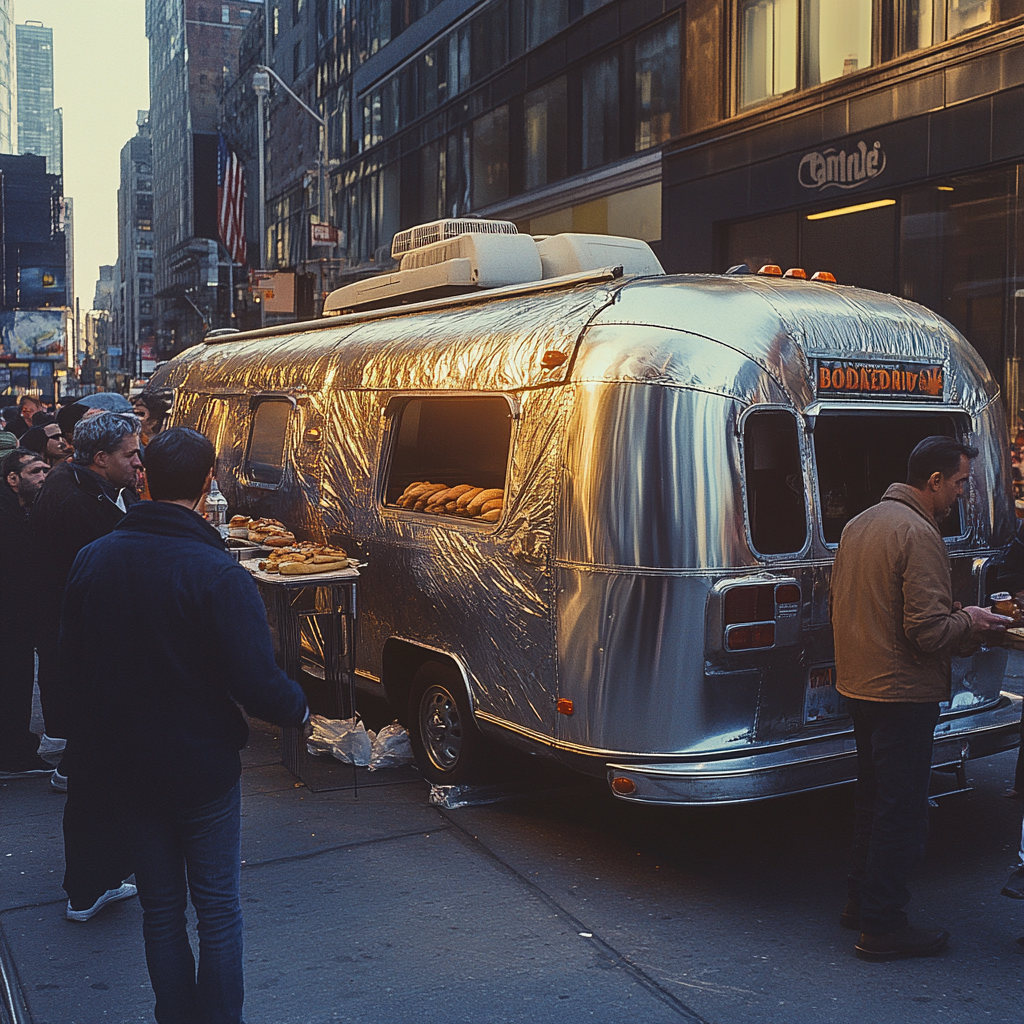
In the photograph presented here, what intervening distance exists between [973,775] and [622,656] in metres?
2.88

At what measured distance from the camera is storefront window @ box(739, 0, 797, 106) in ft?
55.1

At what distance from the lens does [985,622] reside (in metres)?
4.32

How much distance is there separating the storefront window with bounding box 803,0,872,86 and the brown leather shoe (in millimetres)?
13494

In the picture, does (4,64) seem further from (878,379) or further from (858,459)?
(878,379)

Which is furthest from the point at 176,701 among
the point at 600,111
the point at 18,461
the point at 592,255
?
the point at 600,111

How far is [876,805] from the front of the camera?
435 centimetres

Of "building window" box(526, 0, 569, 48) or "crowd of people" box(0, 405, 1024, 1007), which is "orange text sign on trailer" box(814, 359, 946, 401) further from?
"building window" box(526, 0, 569, 48)

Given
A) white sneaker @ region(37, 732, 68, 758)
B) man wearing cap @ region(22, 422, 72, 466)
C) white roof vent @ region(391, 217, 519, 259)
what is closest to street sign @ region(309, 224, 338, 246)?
man wearing cap @ region(22, 422, 72, 466)

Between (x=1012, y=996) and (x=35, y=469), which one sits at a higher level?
(x=35, y=469)

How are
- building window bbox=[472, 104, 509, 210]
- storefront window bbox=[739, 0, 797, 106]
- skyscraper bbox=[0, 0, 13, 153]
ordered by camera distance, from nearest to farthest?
storefront window bbox=[739, 0, 797, 106] < building window bbox=[472, 104, 509, 210] < skyscraper bbox=[0, 0, 13, 153]

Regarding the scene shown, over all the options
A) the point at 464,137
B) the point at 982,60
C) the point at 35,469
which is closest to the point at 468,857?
the point at 35,469

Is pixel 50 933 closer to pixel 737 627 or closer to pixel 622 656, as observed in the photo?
pixel 622 656

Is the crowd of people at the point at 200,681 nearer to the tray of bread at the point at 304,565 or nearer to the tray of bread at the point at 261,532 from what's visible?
the tray of bread at the point at 304,565

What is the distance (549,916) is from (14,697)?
3664mm
